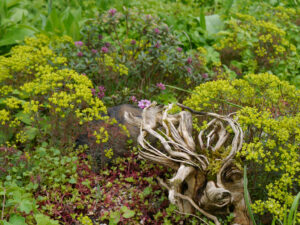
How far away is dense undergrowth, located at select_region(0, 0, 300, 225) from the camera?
2570mm

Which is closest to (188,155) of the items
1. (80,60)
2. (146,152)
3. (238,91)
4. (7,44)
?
(146,152)

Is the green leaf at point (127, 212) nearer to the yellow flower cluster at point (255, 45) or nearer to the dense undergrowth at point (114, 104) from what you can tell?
the dense undergrowth at point (114, 104)

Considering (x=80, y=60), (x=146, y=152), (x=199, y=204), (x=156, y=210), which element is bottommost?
(x=156, y=210)

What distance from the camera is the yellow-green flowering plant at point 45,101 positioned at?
310cm

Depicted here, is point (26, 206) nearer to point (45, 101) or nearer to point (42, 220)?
point (42, 220)

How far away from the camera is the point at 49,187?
2.95m

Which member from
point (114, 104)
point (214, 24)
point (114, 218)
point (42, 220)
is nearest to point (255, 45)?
point (214, 24)

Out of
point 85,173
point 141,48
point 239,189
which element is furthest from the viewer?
point 141,48

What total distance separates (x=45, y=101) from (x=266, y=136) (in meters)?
2.22

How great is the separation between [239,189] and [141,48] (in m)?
2.37

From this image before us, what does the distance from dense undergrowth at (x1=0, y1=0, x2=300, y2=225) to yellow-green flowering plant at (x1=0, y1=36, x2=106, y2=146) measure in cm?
1

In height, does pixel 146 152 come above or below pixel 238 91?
below

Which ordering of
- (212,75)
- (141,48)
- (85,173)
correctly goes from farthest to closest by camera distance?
(212,75) < (141,48) < (85,173)

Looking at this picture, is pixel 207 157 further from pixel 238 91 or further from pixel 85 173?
pixel 85 173
